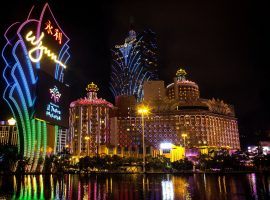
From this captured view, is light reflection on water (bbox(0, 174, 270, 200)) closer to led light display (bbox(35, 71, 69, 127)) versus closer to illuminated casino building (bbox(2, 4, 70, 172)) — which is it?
led light display (bbox(35, 71, 69, 127))

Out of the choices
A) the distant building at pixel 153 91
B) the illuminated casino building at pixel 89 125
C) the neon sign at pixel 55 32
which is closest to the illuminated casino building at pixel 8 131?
the illuminated casino building at pixel 89 125

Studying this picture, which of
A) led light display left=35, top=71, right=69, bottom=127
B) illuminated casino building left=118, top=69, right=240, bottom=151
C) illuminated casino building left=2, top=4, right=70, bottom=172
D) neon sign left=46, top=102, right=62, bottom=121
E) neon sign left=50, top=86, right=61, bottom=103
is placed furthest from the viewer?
illuminated casino building left=118, top=69, right=240, bottom=151

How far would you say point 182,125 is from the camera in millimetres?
150625

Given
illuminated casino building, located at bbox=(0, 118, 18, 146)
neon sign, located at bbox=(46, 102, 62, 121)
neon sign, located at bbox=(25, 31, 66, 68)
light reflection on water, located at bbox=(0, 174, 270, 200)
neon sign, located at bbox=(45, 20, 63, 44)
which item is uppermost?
neon sign, located at bbox=(45, 20, 63, 44)

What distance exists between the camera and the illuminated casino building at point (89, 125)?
145 metres

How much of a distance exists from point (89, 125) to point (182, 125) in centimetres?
5064

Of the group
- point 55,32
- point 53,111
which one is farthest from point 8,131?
point 53,111

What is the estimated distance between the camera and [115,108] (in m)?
165

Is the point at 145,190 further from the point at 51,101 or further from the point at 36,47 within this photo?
the point at 36,47

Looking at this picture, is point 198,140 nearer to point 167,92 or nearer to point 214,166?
point 167,92

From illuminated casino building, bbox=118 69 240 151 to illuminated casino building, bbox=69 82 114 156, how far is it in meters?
10.9

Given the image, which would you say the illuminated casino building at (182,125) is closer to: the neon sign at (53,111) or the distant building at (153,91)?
the distant building at (153,91)

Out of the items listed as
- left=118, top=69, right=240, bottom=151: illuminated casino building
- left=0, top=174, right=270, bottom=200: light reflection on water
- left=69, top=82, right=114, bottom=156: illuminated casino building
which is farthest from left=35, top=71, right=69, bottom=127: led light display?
left=118, top=69, right=240, bottom=151: illuminated casino building

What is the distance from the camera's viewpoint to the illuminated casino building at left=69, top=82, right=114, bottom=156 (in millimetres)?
144875
